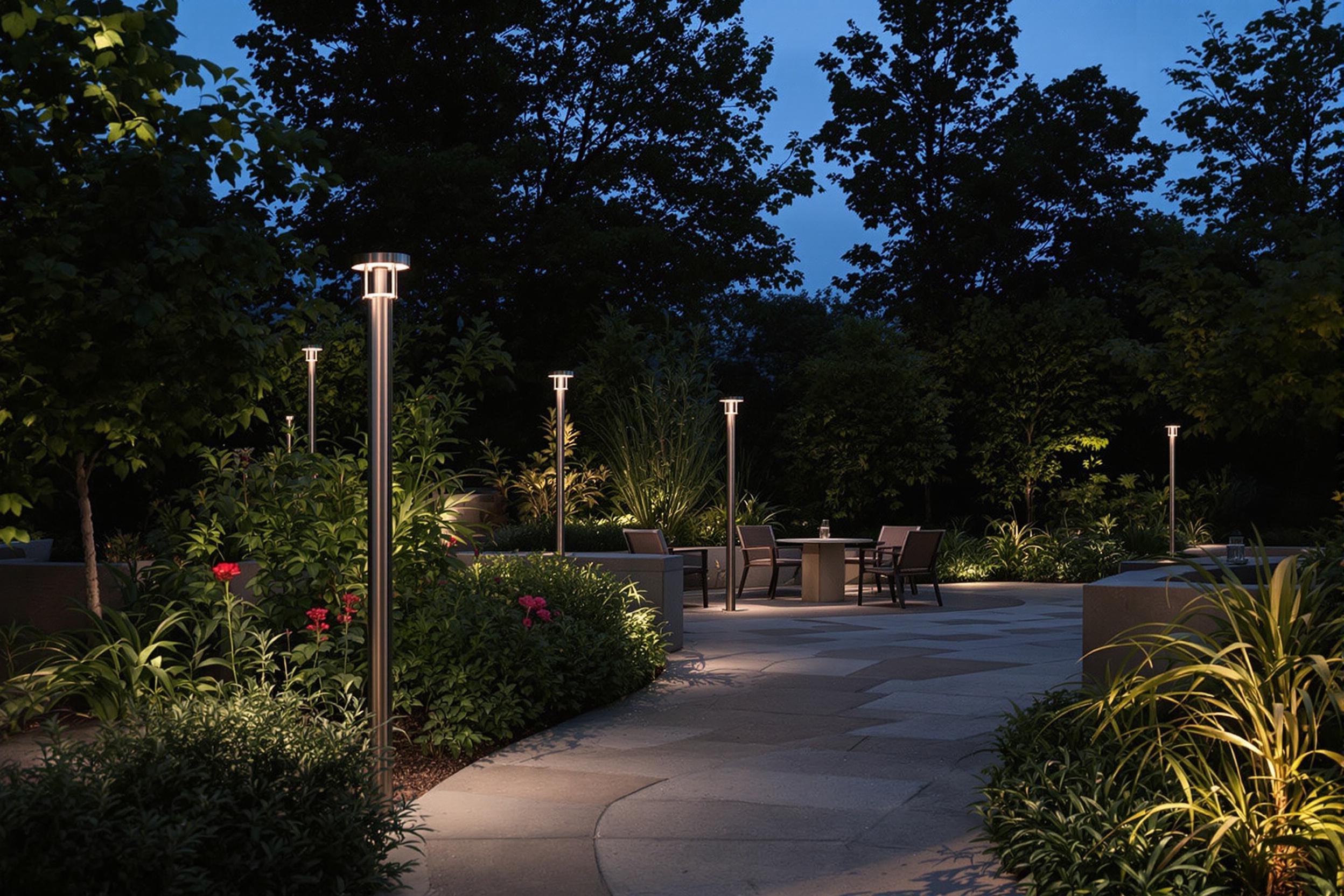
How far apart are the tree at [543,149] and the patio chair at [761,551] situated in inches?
319

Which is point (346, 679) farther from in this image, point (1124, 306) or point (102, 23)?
point (1124, 306)

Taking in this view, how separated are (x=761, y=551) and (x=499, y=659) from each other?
869 cm

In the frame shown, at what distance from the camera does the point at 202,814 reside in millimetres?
3379

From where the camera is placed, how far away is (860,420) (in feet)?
65.7

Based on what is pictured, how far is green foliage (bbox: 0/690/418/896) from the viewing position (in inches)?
124

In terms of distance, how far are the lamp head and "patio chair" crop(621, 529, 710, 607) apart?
197 inches

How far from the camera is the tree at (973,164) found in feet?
81.1

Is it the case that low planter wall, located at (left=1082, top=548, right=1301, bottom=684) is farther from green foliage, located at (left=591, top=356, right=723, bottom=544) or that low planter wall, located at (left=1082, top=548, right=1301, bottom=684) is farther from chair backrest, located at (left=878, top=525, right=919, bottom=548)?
chair backrest, located at (left=878, top=525, right=919, bottom=548)

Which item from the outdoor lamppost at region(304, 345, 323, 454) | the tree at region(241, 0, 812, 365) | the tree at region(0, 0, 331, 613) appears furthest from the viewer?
the tree at region(241, 0, 812, 365)

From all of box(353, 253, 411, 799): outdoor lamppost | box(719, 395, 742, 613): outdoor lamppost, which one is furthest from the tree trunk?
box(719, 395, 742, 613): outdoor lamppost

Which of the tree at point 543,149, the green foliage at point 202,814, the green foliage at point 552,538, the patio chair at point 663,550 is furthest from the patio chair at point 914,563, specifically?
the tree at point 543,149

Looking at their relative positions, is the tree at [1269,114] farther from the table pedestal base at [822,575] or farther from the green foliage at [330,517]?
the green foliage at [330,517]

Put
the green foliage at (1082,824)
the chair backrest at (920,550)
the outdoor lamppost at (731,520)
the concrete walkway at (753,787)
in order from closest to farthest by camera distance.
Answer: the green foliage at (1082,824), the concrete walkway at (753,787), the outdoor lamppost at (731,520), the chair backrest at (920,550)

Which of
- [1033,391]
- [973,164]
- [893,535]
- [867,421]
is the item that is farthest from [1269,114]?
[893,535]
